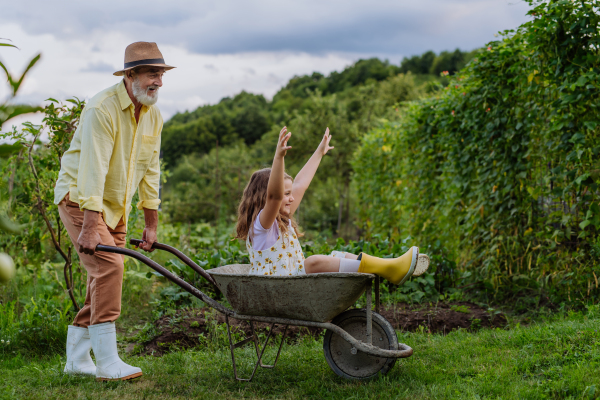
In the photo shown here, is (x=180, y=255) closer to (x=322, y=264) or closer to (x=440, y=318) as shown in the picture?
(x=322, y=264)

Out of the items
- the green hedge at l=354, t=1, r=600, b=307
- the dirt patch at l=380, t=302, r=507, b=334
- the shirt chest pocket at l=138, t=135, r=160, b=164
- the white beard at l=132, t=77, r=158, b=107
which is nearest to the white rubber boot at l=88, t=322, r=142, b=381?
the shirt chest pocket at l=138, t=135, r=160, b=164

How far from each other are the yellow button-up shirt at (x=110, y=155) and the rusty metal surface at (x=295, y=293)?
2.37 feet

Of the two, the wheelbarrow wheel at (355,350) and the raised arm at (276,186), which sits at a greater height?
the raised arm at (276,186)

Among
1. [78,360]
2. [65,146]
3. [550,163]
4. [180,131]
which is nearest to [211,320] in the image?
[78,360]

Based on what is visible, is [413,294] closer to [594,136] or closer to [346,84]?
[594,136]

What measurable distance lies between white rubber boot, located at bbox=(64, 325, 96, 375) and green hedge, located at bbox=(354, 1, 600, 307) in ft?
10.2

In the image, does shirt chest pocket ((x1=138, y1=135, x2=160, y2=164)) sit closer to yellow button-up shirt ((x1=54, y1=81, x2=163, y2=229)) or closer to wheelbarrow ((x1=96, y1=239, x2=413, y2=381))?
yellow button-up shirt ((x1=54, y1=81, x2=163, y2=229))

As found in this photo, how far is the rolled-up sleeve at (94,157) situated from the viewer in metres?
2.51

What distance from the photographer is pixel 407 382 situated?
249 cm

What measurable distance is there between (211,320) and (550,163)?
9.28 ft

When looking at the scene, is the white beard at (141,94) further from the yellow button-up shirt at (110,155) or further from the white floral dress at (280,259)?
the white floral dress at (280,259)

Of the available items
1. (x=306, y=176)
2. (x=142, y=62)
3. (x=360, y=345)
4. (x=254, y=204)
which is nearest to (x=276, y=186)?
(x=254, y=204)

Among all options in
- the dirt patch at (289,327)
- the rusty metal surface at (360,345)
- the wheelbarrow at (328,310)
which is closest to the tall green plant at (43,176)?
the dirt patch at (289,327)

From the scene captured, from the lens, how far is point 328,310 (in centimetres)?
245
